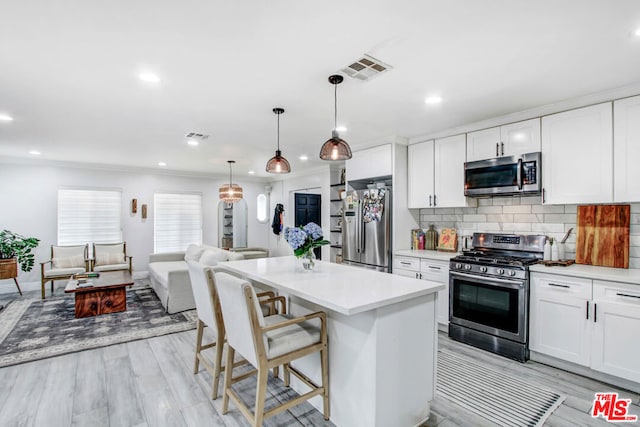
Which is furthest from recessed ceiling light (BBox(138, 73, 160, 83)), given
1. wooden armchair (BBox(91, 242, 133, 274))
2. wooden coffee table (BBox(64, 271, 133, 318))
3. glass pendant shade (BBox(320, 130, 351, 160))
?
wooden armchair (BBox(91, 242, 133, 274))

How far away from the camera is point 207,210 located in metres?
7.80

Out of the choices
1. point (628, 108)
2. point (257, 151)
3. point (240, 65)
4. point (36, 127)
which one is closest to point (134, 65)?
point (240, 65)

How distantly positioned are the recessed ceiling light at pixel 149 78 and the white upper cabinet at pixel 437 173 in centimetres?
319

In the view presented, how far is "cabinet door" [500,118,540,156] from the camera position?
127 inches

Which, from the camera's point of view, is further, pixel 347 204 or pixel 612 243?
pixel 347 204

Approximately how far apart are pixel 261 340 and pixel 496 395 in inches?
77.1

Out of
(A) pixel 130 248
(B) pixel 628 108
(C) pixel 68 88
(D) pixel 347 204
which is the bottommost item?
(A) pixel 130 248

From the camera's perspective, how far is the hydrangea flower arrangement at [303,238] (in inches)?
100

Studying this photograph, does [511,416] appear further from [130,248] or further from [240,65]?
[130,248]

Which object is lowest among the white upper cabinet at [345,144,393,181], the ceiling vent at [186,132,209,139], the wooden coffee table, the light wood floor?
the light wood floor

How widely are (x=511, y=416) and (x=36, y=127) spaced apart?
18.3 ft

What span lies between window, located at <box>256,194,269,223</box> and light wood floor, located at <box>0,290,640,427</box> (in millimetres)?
5512

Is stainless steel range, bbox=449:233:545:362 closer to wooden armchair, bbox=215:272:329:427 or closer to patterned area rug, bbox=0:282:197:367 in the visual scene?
wooden armchair, bbox=215:272:329:427

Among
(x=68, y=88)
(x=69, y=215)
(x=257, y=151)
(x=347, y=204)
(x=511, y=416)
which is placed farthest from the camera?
(x=69, y=215)
